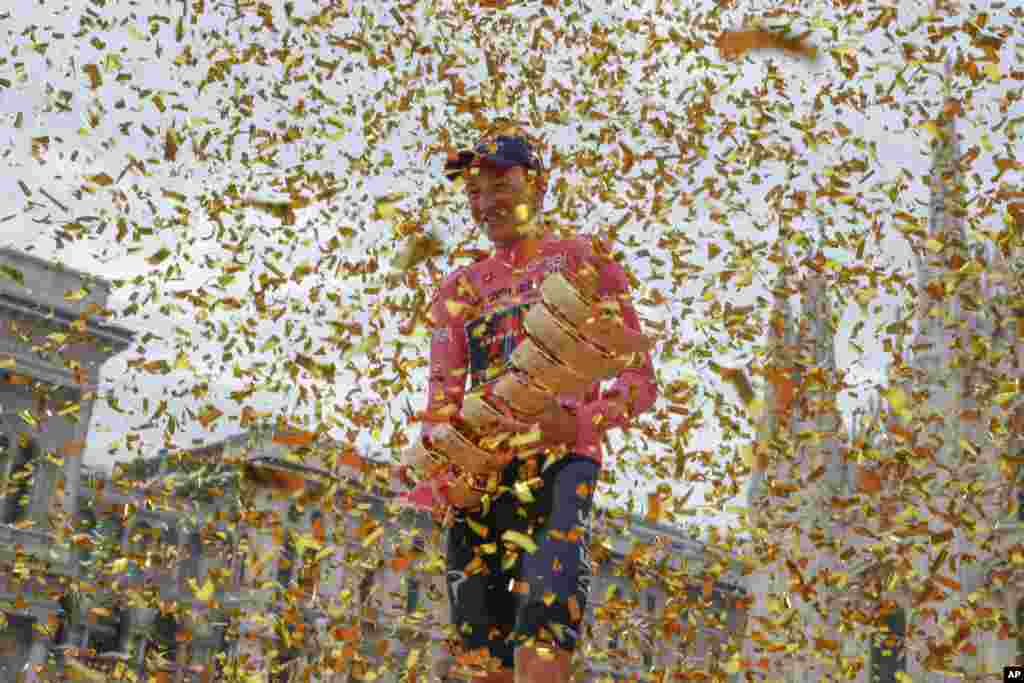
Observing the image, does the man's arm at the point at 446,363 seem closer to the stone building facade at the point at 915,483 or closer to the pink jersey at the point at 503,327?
the pink jersey at the point at 503,327

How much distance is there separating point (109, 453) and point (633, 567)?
3.56m

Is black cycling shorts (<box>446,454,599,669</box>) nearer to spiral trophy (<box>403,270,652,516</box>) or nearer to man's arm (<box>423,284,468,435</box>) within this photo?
spiral trophy (<box>403,270,652,516</box>)

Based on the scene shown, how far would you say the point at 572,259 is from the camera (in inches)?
212

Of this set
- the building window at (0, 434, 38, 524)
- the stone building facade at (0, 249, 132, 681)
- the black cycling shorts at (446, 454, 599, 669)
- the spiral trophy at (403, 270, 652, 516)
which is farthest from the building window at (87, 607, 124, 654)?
the spiral trophy at (403, 270, 652, 516)

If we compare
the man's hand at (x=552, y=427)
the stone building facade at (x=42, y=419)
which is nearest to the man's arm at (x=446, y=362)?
the man's hand at (x=552, y=427)

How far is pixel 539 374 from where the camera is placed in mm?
4680

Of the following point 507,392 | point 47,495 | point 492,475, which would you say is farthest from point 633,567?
point 47,495

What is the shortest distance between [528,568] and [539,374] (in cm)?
77

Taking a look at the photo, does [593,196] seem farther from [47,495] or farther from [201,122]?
[47,495]

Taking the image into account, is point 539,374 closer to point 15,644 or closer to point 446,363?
point 446,363

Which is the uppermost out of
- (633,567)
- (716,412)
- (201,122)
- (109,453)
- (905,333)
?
(201,122)

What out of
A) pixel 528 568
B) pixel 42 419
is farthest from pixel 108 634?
pixel 528 568

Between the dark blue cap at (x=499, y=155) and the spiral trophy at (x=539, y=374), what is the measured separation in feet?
2.33

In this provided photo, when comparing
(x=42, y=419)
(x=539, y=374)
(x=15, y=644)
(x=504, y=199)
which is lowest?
(x=15, y=644)
